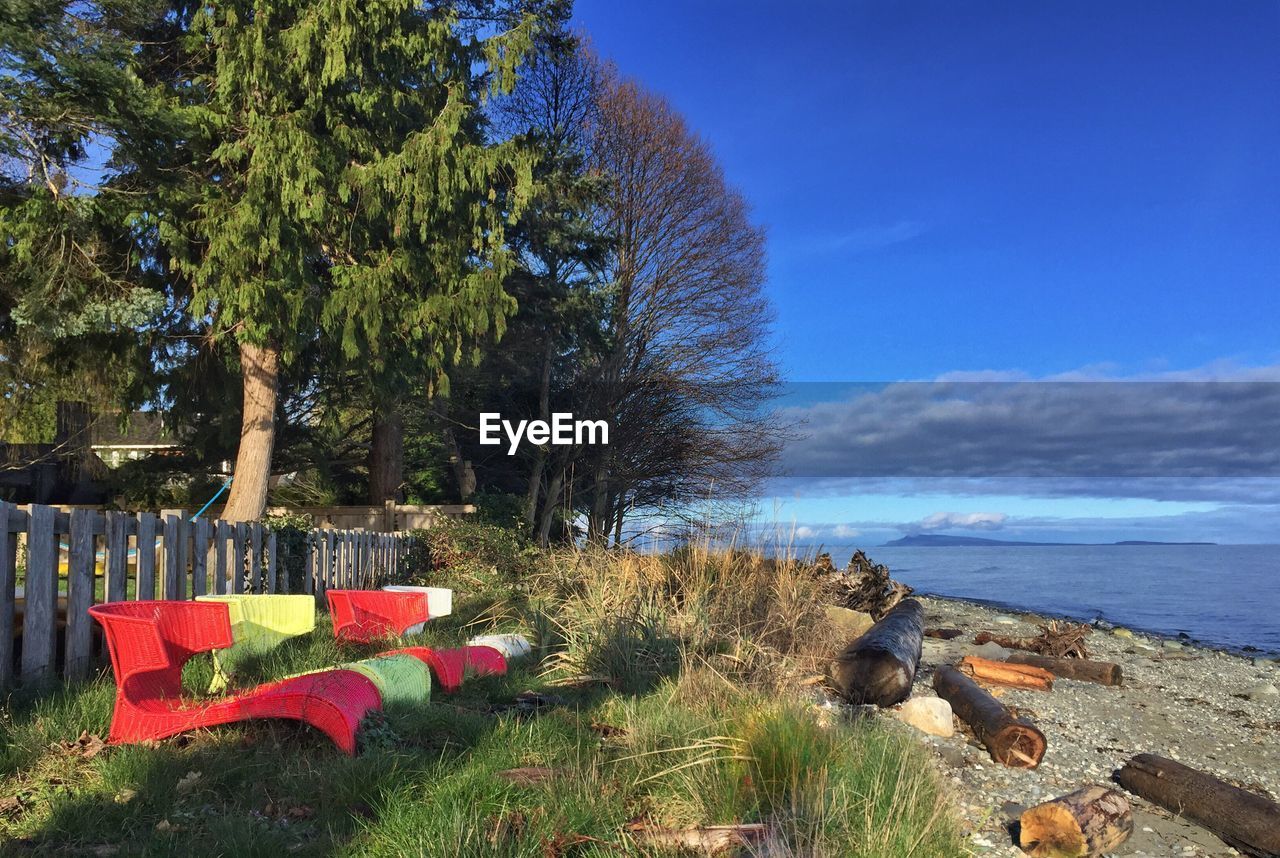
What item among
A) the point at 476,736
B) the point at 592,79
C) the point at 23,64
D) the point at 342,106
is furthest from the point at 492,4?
the point at 476,736

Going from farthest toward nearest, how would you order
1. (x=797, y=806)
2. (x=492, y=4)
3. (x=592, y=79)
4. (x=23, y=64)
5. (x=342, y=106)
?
(x=592, y=79), (x=492, y=4), (x=342, y=106), (x=23, y=64), (x=797, y=806)

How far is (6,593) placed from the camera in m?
5.13

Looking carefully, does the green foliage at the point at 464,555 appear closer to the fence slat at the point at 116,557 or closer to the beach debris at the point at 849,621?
the beach debris at the point at 849,621

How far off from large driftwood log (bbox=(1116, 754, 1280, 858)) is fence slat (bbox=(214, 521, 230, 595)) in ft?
23.3

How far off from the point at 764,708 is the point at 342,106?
10526 millimetres

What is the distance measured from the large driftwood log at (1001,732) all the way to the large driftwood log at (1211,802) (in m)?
0.57

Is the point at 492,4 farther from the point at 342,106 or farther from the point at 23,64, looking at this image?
the point at 23,64

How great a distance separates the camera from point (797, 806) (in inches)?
136

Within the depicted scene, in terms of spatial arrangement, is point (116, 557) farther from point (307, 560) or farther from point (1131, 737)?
point (1131, 737)

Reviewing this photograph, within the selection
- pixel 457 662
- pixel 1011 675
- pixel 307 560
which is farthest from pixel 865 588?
pixel 457 662

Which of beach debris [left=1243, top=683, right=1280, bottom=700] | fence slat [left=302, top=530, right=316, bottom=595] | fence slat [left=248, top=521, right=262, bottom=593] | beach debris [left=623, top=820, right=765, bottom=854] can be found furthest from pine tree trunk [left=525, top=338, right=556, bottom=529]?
beach debris [left=623, top=820, right=765, bottom=854]

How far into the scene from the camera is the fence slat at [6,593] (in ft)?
16.5

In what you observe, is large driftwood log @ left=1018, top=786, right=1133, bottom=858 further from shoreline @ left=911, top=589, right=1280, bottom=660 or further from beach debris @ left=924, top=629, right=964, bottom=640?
shoreline @ left=911, top=589, right=1280, bottom=660

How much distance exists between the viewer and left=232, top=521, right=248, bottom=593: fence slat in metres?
8.20
